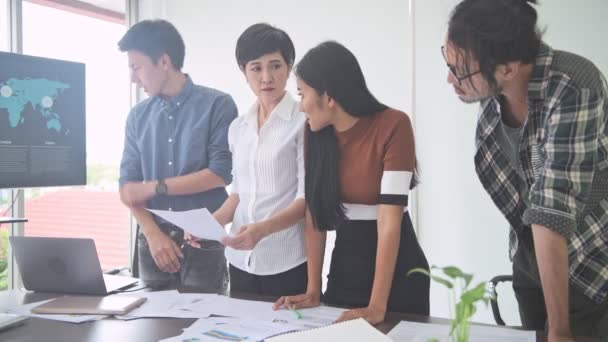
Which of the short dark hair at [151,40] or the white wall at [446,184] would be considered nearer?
the short dark hair at [151,40]

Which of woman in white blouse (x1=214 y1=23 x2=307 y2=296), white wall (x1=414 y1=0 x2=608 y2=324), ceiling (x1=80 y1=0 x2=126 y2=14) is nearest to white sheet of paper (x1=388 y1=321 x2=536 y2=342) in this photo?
woman in white blouse (x1=214 y1=23 x2=307 y2=296)

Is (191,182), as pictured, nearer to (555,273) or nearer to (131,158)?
(131,158)

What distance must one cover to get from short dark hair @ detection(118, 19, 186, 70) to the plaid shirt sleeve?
1493 millimetres

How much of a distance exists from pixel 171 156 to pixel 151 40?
452mm

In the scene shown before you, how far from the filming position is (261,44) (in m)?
1.71

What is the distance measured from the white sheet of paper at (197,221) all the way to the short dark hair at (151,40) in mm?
836

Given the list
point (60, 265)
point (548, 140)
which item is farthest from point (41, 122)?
point (548, 140)

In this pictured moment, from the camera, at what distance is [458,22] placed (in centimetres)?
116

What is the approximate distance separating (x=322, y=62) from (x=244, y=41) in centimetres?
37

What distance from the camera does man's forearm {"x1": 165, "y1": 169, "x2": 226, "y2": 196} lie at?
1938 mm

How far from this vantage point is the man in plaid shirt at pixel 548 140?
3.50 ft

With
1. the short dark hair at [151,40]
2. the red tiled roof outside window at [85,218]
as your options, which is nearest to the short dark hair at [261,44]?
the short dark hair at [151,40]

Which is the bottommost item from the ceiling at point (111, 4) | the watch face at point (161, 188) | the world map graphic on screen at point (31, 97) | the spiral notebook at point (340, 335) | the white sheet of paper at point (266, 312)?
A: the white sheet of paper at point (266, 312)

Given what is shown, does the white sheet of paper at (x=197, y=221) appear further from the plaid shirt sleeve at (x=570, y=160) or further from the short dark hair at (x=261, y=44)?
the plaid shirt sleeve at (x=570, y=160)
